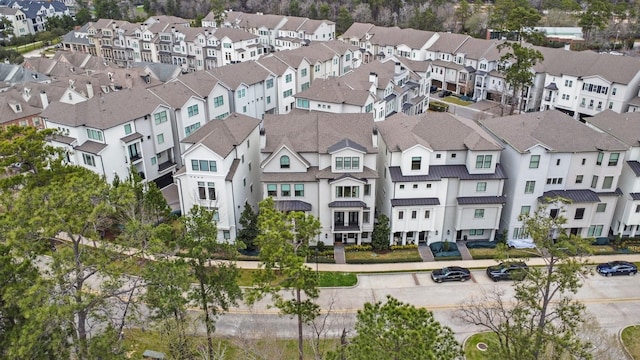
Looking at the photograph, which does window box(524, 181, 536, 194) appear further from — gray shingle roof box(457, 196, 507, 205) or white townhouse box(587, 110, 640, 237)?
white townhouse box(587, 110, 640, 237)

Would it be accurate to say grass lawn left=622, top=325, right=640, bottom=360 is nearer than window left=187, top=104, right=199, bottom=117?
Yes

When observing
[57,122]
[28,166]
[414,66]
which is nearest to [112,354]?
[28,166]

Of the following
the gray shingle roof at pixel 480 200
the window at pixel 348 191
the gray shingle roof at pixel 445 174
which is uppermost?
the gray shingle roof at pixel 445 174

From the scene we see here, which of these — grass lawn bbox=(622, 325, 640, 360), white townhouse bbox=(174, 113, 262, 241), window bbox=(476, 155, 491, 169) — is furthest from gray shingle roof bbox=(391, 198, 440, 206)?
grass lawn bbox=(622, 325, 640, 360)

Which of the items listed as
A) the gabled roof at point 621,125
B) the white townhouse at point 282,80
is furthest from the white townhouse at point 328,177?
the white townhouse at point 282,80

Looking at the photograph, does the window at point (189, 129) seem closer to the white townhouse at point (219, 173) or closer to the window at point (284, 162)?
the white townhouse at point (219, 173)
